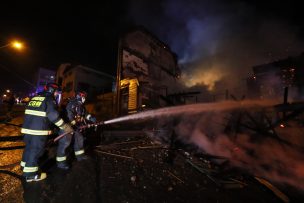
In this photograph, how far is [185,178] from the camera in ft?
15.9

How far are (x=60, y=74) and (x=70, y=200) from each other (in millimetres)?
27202

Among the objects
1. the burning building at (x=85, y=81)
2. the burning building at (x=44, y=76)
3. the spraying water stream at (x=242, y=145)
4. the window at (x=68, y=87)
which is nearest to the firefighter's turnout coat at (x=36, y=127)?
the spraying water stream at (x=242, y=145)

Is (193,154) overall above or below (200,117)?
below

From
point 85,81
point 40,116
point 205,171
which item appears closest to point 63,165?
point 40,116

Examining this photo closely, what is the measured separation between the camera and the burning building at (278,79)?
14211 mm

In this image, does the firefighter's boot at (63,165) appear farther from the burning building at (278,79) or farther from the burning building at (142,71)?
the burning building at (278,79)

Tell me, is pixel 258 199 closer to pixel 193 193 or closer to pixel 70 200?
pixel 193 193

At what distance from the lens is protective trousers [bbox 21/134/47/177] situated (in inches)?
153

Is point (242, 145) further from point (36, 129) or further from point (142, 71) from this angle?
point (142, 71)

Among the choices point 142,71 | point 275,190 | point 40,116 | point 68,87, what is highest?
point 142,71

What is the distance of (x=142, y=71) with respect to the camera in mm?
19078

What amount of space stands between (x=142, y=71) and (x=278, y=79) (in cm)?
1180

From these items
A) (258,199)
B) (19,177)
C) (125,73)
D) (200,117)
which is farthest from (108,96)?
(258,199)

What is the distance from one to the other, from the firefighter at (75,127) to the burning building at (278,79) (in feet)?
48.8
